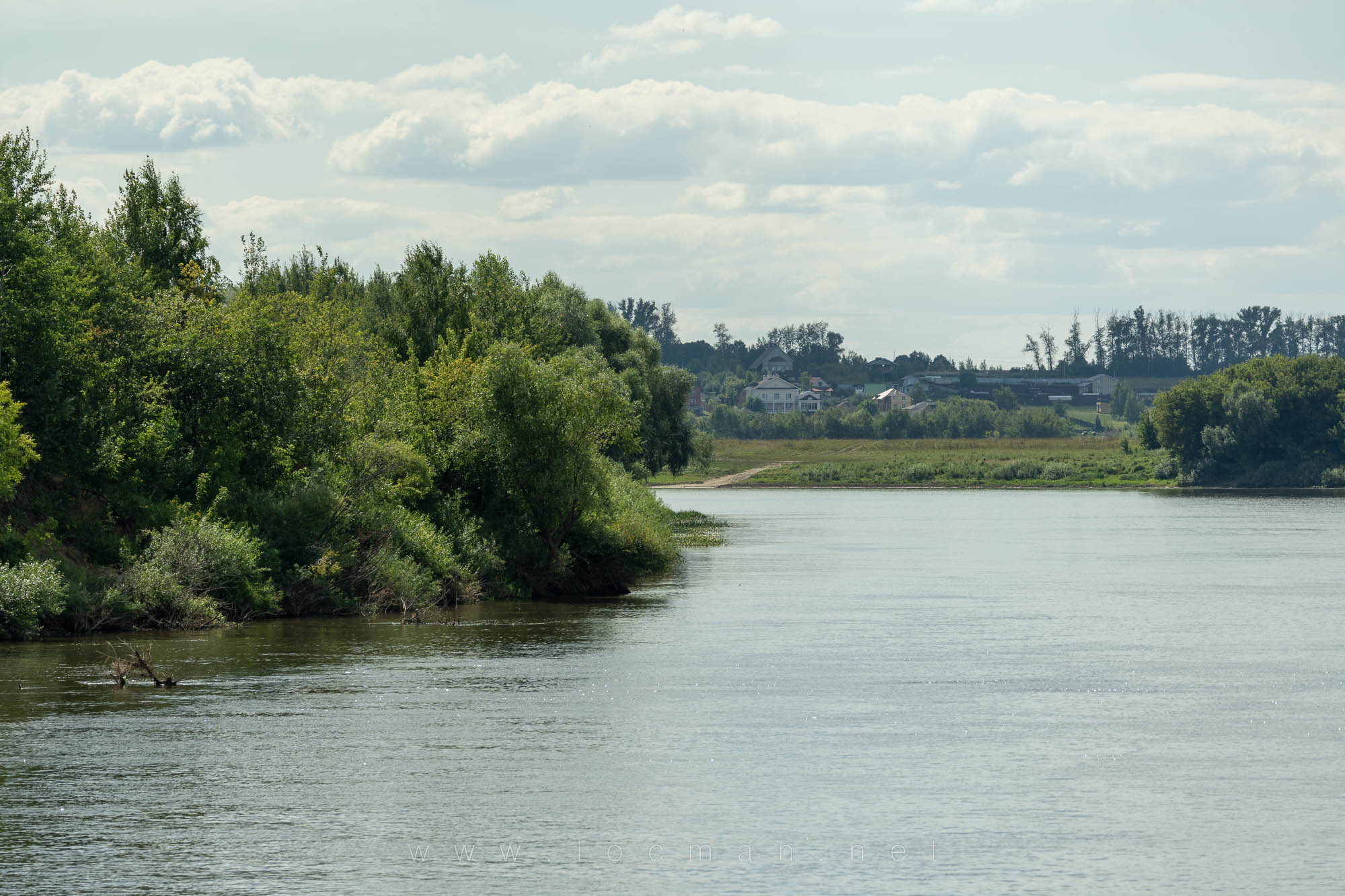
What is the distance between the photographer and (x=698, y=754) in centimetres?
2723

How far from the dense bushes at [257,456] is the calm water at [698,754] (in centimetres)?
225

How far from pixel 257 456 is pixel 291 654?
12.8m

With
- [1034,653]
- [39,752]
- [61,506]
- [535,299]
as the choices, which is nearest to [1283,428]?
[535,299]

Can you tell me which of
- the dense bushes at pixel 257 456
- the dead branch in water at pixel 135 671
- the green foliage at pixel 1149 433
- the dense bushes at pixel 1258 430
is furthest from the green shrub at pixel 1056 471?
the dead branch in water at pixel 135 671

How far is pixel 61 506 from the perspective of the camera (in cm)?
4425

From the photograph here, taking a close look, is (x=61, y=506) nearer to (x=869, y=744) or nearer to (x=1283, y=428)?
(x=869, y=744)

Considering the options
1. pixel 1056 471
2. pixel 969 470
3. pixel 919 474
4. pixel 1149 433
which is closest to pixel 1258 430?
pixel 1149 433

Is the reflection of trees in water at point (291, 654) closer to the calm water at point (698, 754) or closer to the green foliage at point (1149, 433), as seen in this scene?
the calm water at point (698, 754)

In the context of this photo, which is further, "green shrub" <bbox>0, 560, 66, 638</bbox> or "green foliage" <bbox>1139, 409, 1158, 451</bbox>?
"green foliage" <bbox>1139, 409, 1158, 451</bbox>

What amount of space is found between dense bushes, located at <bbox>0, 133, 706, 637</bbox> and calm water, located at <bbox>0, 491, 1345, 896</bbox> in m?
2.25

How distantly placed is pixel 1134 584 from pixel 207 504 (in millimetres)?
36260

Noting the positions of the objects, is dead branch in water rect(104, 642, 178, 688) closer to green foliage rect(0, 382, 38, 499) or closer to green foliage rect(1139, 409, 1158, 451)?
green foliage rect(0, 382, 38, 499)

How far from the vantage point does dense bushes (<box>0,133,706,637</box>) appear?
43.5 metres

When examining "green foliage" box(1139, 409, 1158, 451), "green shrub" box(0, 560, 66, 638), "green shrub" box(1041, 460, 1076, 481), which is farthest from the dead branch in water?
"green foliage" box(1139, 409, 1158, 451)
